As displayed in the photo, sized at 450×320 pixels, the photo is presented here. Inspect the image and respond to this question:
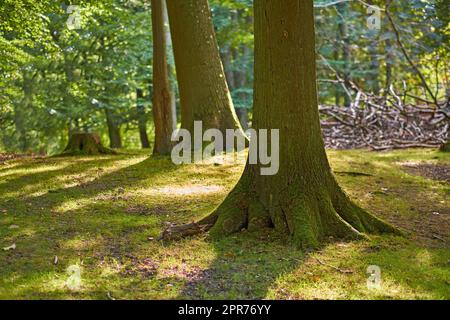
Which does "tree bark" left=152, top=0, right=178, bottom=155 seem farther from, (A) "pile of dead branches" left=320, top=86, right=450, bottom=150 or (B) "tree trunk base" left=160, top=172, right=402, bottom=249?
(A) "pile of dead branches" left=320, top=86, right=450, bottom=150

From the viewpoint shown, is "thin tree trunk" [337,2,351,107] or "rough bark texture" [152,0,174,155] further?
"thin tree trunk" [337,2,351,107]

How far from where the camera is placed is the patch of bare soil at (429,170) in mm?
9452

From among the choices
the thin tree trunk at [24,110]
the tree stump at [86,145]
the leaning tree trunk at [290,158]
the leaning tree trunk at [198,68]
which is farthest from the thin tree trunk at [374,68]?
the leaning tree trunk at [290,158]

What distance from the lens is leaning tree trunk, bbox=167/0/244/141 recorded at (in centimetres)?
1016

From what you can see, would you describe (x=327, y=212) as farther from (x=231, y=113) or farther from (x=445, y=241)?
(x=231, y=113)

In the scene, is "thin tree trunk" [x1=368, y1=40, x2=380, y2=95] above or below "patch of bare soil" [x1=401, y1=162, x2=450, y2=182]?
above

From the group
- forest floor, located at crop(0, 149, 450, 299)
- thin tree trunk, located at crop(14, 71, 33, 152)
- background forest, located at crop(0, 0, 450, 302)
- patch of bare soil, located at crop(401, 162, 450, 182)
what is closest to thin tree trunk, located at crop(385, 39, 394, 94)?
background forest, located at crop(0, 0, 450, 302)

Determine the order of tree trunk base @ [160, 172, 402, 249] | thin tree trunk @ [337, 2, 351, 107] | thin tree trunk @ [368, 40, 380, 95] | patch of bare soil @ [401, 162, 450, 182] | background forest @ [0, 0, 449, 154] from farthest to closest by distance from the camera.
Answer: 1. thin tree trunk @ [368, 40, 380, 95]
2. thin tree trunk @ [337, 2, 351, 107]
3. background forest @ [0, 0, 449, 154]
4. patch of bare soil @ [401, 162, 450, 182]
5. tree trunk base @ [160, 172, 402, 249]

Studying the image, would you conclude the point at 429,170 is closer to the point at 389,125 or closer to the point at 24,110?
the point at 389,125

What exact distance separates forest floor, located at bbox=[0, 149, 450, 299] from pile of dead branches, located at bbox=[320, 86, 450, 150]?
494 cm

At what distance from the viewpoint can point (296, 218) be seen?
561 centimetres

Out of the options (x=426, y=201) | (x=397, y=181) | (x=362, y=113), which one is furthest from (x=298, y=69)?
(x=362, y=113)

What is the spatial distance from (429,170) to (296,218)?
17.7ft

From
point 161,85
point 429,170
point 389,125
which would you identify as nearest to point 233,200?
point 161,85
